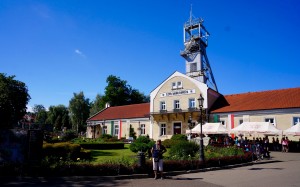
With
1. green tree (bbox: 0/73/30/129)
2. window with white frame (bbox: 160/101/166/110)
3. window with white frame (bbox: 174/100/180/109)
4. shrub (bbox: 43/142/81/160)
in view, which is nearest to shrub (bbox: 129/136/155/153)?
shrub (bbox: 43/142/81/160)

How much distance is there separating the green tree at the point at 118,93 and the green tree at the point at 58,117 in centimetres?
1801

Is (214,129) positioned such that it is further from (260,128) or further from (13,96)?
(13,96)

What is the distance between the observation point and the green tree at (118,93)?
209ft

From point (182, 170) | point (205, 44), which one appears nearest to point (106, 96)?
point (205, 44)

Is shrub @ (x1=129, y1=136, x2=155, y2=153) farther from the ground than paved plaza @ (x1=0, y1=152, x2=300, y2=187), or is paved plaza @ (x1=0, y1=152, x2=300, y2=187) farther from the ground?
shrub @ (x1=129, y1=136, x2=155, y2=153)

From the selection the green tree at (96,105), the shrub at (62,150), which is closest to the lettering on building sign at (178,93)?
the shrub at (62,150)

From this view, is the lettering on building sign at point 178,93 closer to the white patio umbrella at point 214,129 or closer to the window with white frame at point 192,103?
the window with white frame at point 192,103

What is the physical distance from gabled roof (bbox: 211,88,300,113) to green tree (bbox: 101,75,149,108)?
31.5 metres

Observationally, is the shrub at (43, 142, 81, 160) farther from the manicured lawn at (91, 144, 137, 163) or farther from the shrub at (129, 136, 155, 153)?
the shrub at (129, 136, 155, 153)

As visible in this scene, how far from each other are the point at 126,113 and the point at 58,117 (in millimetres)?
38702

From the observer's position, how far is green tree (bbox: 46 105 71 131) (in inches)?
3034

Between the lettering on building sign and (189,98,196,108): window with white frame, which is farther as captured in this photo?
the lettering on building sign

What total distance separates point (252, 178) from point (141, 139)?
37.8 feet

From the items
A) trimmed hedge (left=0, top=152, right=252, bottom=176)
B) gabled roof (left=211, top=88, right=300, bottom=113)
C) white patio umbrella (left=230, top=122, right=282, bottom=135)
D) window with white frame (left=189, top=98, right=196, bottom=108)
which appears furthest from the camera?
window with white frame (left=189, top=98, right=196, bottom=108)
